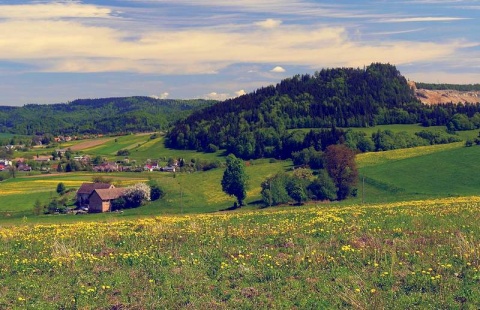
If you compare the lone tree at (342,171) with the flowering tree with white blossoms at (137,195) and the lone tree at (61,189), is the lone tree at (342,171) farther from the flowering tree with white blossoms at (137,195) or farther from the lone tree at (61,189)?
the lone tree at (61,189)

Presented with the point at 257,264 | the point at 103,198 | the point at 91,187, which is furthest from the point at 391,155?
the point at 257,264

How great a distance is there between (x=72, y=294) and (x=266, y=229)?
35.6 feet

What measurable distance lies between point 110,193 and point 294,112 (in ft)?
298

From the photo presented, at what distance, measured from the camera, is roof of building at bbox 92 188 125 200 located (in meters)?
84.2

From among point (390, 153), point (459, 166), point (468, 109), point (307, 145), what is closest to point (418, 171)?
point (459, 166)

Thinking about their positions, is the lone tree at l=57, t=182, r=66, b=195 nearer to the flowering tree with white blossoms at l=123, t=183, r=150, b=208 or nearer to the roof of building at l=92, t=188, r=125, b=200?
the roof of building at l=92, t=188, r=125, b=200

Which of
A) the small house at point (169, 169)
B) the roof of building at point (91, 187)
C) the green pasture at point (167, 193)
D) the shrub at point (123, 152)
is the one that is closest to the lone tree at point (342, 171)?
the green pasture at point (167, 193)

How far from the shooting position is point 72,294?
1384cm

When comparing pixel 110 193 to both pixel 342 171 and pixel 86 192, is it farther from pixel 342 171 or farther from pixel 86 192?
pixel 342 171

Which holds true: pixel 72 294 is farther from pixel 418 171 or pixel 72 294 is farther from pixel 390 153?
pixel 390 153

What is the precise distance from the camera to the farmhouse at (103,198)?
8300 centimetres

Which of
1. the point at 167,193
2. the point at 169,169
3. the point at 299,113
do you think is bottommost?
the point at 169,169

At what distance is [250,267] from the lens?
15945 mm

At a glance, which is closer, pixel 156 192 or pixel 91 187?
pixel 156 192
